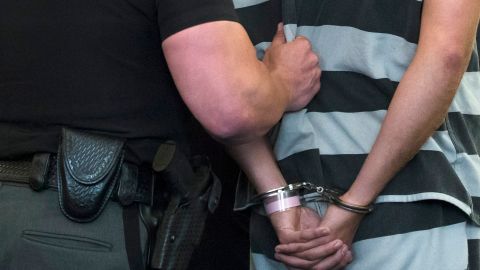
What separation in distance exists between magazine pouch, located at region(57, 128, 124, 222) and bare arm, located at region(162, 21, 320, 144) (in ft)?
0.62

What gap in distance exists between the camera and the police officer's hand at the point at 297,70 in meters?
1.27

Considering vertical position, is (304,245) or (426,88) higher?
(426,88)

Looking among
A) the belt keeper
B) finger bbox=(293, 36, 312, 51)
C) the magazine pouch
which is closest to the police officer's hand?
finger bbox=(293, 36, 312, 51)

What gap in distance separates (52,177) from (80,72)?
0.19 m

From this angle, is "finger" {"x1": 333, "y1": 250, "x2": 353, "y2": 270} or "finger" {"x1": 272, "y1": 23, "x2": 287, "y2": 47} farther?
"finger" {"x1": 272, "y1": 23, "x2": 287, "y2": 47}

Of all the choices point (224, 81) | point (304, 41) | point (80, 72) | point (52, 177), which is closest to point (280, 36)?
point (304, 41)

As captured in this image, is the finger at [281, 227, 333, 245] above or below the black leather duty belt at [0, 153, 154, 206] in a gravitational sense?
below

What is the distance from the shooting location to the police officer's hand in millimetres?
1271

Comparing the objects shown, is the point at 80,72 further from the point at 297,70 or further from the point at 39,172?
the point at 297,70

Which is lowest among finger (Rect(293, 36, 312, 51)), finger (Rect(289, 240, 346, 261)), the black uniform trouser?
finger (Rect(289, 240, 346, 261))

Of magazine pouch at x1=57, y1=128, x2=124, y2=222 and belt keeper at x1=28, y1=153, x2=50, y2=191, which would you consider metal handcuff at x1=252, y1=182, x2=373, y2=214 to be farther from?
belt keeper at x1=28, y1=153, x2=50, y2=191

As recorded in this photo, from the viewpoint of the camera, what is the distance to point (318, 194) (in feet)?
4.14

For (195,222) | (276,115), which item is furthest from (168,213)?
(276,115)

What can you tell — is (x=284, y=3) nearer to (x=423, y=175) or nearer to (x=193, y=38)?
(x=193, y=38)
